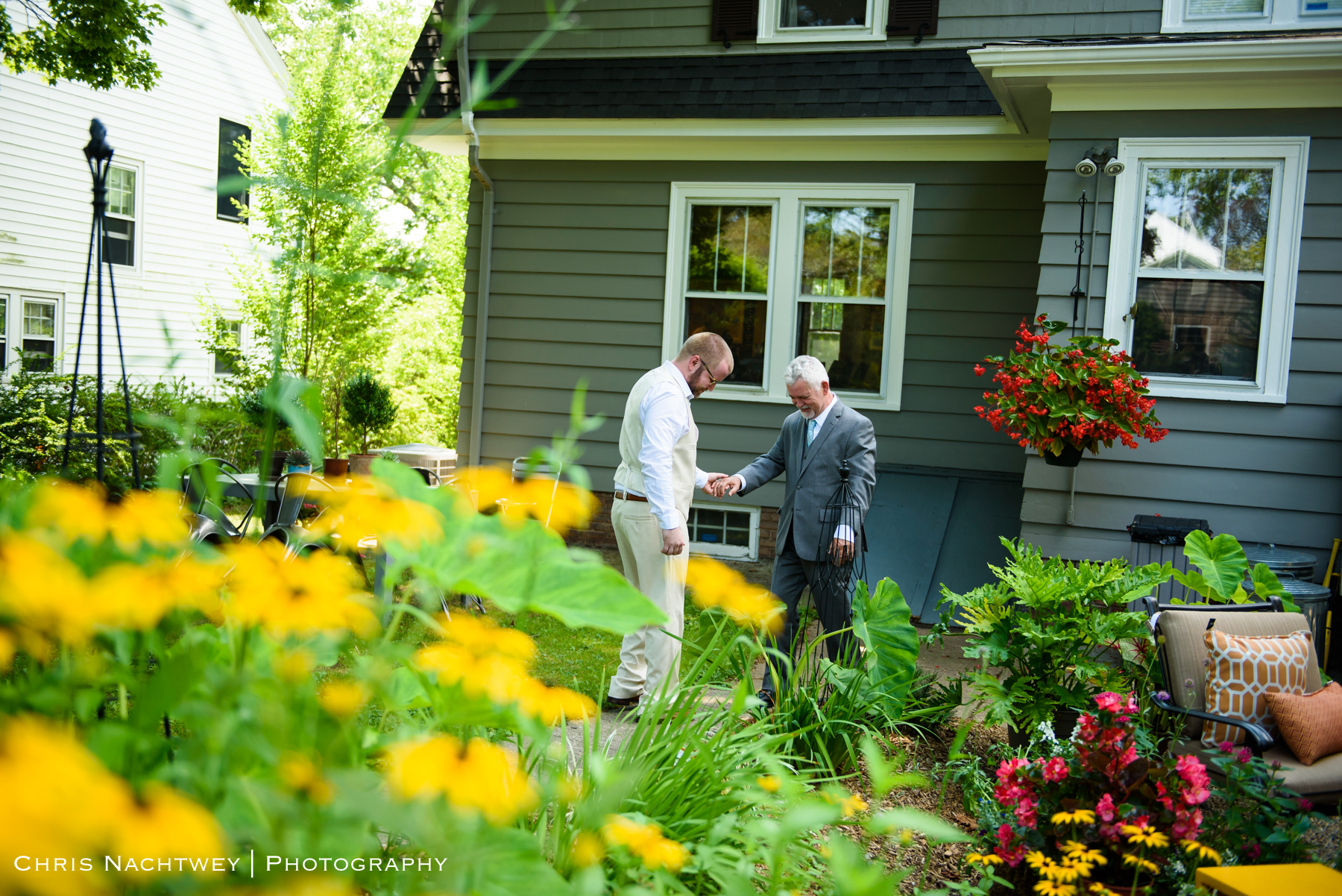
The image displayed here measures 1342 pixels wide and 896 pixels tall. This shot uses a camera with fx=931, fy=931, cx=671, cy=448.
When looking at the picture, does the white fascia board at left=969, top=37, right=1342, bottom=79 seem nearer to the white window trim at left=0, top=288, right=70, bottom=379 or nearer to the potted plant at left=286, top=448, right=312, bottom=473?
the potted plant at left=286, top=448, right=312, bottom=473

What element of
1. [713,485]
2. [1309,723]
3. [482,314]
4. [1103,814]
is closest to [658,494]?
[713,485]

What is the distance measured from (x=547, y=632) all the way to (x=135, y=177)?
11204 millimetres

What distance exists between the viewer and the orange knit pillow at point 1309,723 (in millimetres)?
3393

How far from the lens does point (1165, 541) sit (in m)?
5.43

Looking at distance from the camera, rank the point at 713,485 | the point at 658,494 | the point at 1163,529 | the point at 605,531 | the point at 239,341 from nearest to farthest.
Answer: the point at 658,494
the point at 713,485
the point at 1163,529
the point at 605,531
the point at 239,341

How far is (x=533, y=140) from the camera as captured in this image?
7832mm

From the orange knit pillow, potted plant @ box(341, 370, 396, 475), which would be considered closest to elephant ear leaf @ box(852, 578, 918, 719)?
the orange knit pillow

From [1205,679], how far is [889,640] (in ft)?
3.98

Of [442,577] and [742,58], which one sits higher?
[742,58]

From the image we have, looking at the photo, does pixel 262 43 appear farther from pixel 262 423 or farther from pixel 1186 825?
pixel 1186 825

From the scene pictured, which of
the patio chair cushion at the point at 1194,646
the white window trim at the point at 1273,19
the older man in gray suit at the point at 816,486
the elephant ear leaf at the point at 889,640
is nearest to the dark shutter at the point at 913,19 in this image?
the white window trim at the point at 1273,19

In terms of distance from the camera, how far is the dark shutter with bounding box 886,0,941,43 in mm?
7152

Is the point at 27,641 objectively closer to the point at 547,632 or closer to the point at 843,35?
the point at 547,632

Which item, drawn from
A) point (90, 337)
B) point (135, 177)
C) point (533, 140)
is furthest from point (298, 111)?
point (533, 140)
